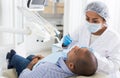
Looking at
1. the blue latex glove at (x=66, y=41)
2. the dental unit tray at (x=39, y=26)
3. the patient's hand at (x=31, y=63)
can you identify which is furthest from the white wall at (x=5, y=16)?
the blue latex glove at (x=66, y=41)

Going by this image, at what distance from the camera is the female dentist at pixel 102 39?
1532 millimetres

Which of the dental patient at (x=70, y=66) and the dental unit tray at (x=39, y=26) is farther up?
the dental unit tray at (x=39, y=26)

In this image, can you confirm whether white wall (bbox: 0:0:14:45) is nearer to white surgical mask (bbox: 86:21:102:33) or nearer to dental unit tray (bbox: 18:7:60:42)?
dental unit tray (bbox: 18:7:60:42)

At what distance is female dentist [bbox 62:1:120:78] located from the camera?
1532 millimetres

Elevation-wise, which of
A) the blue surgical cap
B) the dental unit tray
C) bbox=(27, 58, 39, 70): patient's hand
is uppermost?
the blue surgical cap

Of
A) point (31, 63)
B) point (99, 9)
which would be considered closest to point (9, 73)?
point (31, 63)

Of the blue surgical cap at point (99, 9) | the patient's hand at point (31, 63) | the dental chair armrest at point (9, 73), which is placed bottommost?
the dental chair armrest at point (9, 73)

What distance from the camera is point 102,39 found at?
5.46 feet

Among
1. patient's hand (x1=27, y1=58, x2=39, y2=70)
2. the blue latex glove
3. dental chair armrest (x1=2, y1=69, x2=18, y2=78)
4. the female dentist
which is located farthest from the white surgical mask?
dental chair armrest (x1=2, y1=69, x2=18, y2=78)

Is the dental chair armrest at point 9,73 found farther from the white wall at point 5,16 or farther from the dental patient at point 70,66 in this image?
the white wall at point 5,16

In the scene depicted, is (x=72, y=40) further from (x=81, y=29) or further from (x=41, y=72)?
(x=41, y=72)

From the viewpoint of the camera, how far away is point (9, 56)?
5.44 ft

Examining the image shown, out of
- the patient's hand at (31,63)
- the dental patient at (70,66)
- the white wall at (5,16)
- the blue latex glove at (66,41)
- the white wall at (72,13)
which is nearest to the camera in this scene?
the dental patient at (70,66)

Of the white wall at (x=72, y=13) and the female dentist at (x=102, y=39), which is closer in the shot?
the female dentist at (x=102, y=39)
